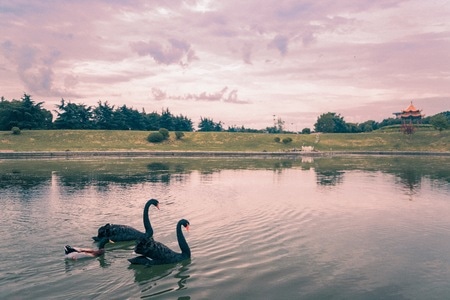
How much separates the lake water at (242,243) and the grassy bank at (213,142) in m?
56.0

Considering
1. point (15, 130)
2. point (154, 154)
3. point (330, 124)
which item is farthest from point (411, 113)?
point (15, 130)

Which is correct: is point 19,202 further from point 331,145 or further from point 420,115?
point 420,115

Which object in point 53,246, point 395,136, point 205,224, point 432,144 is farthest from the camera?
point 395,136

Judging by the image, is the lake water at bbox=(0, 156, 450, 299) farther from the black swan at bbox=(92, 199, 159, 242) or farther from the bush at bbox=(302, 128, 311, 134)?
the bush at bbox=(302, 128, 311, 134)

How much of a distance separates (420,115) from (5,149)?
116m

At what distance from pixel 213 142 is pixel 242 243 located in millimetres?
77727

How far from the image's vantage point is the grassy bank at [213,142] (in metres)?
79.3

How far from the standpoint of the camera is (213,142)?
298 feet

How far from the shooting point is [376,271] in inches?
428

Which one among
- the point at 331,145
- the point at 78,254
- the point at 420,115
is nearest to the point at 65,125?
the point at 331,145

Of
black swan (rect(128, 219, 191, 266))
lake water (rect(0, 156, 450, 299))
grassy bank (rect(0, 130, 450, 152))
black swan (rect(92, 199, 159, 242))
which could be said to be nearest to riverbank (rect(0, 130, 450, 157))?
grassy bank (rect(0, 130, 450, 152))

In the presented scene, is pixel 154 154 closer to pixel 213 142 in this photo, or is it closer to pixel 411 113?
pixel 213 142

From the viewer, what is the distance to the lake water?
377 inches

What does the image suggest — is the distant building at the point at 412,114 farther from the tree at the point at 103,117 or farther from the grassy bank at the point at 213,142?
the tree at the point at 103,117
